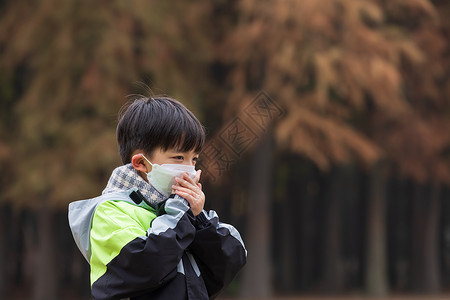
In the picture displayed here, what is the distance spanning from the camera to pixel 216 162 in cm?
257

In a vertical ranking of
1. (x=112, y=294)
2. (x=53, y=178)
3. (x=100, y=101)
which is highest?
(x=112, y=294)

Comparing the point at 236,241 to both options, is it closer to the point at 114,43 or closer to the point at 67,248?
the point at 114,43

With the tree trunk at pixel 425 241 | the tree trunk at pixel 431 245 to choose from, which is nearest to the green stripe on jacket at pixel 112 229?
the tree trunk at pixel 425 241

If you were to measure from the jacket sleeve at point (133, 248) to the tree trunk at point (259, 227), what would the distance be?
18.4 m

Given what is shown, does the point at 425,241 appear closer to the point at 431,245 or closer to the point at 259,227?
the point at 431,245

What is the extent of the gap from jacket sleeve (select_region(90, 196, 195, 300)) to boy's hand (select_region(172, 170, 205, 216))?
0.02 meters

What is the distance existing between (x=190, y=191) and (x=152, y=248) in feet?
0.83

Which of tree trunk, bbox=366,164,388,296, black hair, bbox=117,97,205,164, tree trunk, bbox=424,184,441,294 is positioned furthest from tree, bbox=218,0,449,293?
black hair, bbox=117,97,205,164

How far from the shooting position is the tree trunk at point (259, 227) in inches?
818

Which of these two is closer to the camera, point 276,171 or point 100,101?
point 100,101

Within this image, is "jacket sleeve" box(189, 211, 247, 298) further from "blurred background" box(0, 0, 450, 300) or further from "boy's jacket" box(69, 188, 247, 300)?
"blurred background" box(0, 0, 450, 300)

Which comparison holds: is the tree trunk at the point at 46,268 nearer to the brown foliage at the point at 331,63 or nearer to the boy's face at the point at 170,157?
the brown foliage at the point at 331,63

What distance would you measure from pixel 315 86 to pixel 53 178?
252 inches

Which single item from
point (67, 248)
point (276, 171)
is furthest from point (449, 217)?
point (67, 248)
